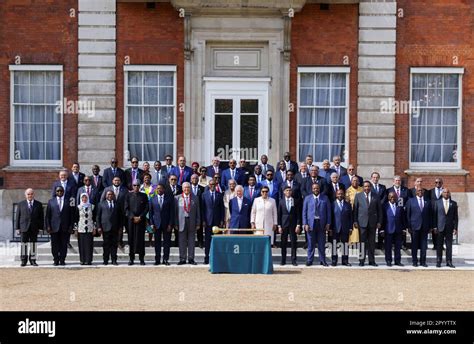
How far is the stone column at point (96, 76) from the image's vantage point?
1109 inches

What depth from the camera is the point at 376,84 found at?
28453mm

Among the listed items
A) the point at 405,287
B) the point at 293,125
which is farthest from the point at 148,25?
the point at 405,287

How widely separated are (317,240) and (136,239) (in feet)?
12.7

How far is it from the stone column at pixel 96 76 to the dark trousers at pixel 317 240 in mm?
7463

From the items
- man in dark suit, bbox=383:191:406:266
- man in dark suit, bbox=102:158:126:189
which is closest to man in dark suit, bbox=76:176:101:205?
man in dark suit, bbox=102:158:126:189

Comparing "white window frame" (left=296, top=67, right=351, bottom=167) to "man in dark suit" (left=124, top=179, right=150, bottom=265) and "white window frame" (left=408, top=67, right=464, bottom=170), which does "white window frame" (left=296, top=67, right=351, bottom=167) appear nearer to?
"white window frame" (left=408, top=67, right=464, bottom=170)

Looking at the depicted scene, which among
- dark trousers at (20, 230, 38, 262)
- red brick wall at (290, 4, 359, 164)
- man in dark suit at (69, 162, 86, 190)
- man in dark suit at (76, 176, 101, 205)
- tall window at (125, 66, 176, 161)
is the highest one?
red brick wall at (290, 4, 359, 164)

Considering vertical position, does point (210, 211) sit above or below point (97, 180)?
below

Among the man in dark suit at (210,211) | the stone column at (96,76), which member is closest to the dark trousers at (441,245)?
the man in dark suit at (210,211)

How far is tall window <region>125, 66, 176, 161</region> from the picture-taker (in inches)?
1119

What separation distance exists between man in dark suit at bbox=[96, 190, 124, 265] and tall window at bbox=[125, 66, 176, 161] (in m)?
5.72

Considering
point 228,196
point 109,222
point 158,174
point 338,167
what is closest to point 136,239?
point 109,222

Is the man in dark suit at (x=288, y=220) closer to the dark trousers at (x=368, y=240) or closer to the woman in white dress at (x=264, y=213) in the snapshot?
the woman in white dress at (x=264, y=213)

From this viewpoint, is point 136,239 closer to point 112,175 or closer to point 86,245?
point 86,245
